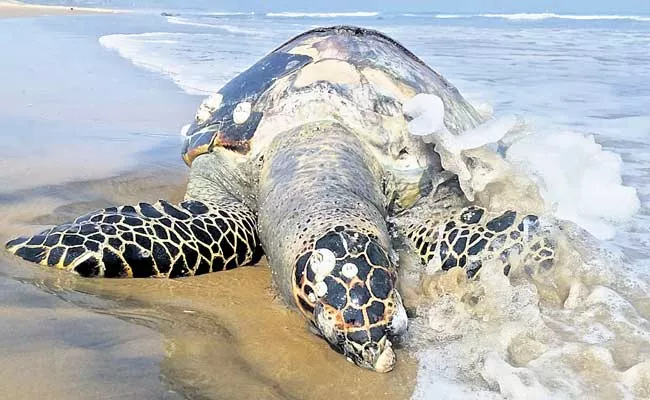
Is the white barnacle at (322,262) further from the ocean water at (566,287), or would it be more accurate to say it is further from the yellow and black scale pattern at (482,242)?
the yellow and black scale pattern at (482,242)

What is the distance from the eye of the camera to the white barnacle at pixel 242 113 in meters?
4.30

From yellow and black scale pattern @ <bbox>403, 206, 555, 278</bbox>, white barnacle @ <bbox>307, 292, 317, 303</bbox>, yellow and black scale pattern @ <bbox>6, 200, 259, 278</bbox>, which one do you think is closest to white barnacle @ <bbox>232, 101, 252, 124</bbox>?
yellow and black scale pattern @ <bbox>6, 200, 259, 278</bbox>

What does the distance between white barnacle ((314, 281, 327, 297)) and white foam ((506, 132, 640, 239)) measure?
185 cm

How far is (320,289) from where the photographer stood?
8.09 ft

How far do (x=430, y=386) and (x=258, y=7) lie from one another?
7131cm

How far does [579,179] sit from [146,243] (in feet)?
10.7

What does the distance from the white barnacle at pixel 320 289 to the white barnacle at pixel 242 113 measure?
203 centimetres

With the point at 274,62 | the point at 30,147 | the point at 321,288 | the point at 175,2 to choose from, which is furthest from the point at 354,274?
the point at 175,2

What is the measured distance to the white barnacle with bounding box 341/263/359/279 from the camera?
2.45 m

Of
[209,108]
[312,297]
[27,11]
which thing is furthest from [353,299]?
[27,11]

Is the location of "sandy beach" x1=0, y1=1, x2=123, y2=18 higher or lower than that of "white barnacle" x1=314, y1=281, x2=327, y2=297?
lower

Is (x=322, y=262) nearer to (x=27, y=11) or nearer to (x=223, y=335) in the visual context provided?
(x=223, y=335)

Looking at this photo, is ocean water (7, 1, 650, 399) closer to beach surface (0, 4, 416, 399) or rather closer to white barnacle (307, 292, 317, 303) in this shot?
beach surface (0, 4, 416, 399)

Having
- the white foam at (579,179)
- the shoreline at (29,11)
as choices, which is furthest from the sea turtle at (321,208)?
the shoreline at (29,11)
